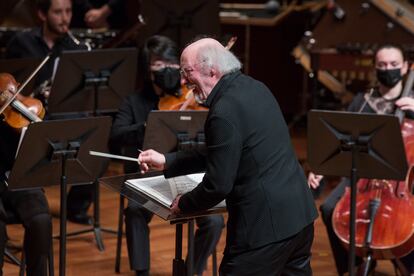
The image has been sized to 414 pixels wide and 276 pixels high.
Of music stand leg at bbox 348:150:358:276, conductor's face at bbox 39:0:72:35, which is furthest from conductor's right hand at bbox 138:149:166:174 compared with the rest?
conductor's face at bbox 39:0:72:35

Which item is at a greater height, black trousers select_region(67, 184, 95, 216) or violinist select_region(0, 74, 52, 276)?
violinist select_region(0, 74, 52, 276)

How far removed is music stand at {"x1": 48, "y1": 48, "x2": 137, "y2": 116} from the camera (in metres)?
5.18

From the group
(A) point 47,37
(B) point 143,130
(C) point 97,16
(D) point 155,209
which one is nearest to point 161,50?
(B) point 143,130

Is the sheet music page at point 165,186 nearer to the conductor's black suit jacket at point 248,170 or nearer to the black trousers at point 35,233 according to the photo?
the conductor's black suit jacket at point 248,170

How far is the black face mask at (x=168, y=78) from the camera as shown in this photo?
4965mm

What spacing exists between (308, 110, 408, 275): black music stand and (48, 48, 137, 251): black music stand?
151 cm

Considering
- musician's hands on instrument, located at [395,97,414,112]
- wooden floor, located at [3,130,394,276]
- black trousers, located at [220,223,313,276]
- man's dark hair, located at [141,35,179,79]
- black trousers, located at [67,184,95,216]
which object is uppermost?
man's dark hair, located at [141,35,179,79]

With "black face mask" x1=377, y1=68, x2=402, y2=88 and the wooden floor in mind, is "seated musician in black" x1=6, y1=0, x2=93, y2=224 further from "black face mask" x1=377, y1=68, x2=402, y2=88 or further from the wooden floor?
"black face mask" x1=377, y1=68, x2=402, y2=88

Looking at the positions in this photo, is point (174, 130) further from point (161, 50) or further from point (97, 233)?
point (97, 233)

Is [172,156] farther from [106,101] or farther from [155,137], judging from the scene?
[106,101]

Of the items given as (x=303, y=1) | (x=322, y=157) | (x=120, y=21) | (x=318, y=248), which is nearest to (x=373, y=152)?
(x=322, y=157)

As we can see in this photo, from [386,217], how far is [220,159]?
5.35 feet

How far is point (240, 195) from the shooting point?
11.0 ft

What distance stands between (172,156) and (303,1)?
6.05 meters
